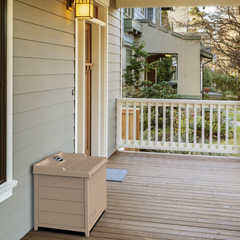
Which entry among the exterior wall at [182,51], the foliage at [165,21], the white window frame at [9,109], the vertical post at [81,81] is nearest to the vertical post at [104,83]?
the vertical post at [81,81]

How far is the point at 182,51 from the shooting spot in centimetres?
890

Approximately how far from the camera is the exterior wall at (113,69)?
17.0ft

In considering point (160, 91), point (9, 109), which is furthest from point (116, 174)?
point (160, 91)

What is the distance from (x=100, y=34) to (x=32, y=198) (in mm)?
2764

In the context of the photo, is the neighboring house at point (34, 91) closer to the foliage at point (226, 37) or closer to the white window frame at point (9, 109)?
the white window frame at point (9, 109)

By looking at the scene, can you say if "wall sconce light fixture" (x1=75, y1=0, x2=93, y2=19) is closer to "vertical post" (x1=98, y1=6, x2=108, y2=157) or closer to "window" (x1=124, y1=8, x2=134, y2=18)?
"vertical post" (x1=98, y1=6, x2=108, y2=157)

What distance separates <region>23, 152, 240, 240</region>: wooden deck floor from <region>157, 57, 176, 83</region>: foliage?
14.0 feet

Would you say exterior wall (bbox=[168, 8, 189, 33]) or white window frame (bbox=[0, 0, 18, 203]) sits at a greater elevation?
exterior wall (bbox=[168, 8, 189, 33])

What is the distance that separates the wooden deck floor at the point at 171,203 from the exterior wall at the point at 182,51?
4075 millimetres

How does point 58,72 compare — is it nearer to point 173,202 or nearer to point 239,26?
point 173,202

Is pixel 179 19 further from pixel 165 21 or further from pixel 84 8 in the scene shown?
pixel 84 8

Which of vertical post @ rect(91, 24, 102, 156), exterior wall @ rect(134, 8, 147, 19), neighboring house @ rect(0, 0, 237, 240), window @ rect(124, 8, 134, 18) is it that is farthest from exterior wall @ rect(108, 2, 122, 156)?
exterior wall @ rect(134, 8, 147, 19)

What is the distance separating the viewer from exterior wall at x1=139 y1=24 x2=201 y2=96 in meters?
8.70

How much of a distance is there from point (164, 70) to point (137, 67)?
878 mm
